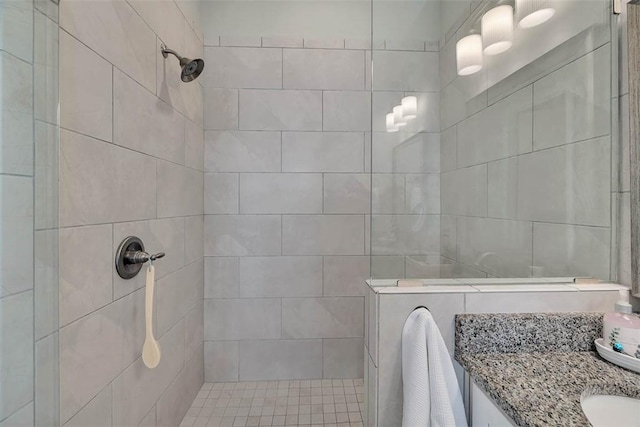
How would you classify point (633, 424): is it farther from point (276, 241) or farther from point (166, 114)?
point (166, 114)

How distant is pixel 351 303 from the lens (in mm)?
2164

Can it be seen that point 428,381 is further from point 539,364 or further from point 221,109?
point 221,109

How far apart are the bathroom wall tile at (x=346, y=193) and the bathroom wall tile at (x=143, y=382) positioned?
115cm

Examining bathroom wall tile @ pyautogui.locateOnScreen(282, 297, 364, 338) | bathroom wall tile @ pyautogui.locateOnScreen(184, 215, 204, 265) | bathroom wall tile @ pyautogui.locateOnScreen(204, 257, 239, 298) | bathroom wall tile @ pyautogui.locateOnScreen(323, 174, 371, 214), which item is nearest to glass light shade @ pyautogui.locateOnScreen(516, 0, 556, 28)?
bathroom wall tile @ pyautogui.locateOnScreen(323, 174, 371, 214)

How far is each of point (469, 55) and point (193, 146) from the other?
1510 mm

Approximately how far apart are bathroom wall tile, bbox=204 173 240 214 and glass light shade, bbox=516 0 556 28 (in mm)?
1655

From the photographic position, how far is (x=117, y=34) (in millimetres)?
1158

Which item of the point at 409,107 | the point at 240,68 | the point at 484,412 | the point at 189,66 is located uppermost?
the point at 240,68

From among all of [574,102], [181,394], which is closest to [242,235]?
[181,394]

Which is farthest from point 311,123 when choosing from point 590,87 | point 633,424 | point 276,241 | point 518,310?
point 633,424

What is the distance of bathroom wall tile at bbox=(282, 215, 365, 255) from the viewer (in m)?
2.14

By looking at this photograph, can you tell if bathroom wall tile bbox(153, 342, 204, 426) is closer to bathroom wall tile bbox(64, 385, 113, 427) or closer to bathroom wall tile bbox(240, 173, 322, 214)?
bathroom wall tile bbox(64, 385, 113, 427)

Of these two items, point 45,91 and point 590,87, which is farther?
point 590,87

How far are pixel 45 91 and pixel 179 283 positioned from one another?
1166 mm
